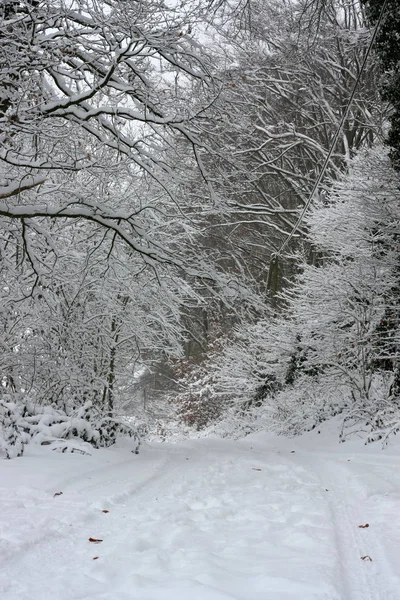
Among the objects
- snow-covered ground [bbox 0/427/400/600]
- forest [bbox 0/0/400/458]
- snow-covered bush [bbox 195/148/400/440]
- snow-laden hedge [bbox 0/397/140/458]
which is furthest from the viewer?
snow-covered bush [bbox 195/148/400/440]

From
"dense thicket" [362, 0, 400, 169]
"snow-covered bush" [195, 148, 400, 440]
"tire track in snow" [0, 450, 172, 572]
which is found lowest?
"tire track in snow" [0, 450, 172, 572]

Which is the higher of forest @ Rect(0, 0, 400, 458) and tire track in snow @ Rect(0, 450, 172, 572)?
forest @ Rect(0, 0, 400, 458)

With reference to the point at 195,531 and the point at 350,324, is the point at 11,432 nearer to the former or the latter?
the point at 195,531

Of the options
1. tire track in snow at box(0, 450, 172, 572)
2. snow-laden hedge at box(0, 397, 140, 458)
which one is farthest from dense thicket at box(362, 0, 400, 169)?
tire track in snow at box(0, 450, 172, 572)

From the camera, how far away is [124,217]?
5.58 m

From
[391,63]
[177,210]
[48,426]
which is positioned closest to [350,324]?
[177,210]

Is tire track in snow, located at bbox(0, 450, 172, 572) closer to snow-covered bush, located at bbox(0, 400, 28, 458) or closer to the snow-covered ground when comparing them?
the snow-covered ground

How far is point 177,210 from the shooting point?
9.46 meters

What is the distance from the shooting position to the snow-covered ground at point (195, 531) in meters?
2.63

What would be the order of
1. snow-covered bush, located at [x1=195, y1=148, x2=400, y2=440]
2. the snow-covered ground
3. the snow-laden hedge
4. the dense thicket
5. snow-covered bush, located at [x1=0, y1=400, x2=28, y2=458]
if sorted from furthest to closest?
snow-covered bush, located at [x1=195, y1=148, x2=400, y2=440], the dense thicket, the snow-laden hedge, snow-covered bush, located at [x1=0, y1=400, x2=28, y2=458], the snow-covered ground

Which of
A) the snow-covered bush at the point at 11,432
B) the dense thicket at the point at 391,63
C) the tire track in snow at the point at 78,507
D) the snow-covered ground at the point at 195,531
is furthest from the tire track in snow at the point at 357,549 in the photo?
the dense thicket at the point at 391,63

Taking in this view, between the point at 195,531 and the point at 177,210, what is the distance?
668 centimetres

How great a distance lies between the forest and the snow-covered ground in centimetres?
142

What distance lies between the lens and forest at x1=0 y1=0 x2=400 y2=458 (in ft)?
17.4
